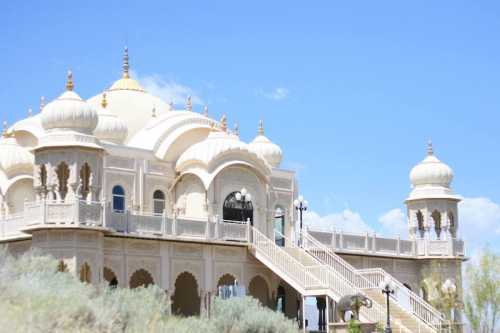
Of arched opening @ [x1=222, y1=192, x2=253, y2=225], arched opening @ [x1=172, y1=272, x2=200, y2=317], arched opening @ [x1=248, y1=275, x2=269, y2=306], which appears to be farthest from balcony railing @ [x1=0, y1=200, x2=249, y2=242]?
arched opening @ [x1=172, y1=272, x2=200, y2=317]

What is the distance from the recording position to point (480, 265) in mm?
34938

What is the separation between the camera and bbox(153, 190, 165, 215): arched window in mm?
37138

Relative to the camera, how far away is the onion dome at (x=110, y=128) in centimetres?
3759

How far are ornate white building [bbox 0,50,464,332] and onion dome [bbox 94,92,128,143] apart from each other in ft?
0.19

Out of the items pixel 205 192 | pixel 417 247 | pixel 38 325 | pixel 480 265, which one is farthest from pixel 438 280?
pixel 38 325

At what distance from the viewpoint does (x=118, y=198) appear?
119 feet

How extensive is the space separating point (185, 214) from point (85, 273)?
7090mm

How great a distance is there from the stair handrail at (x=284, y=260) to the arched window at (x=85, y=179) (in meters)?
7.18

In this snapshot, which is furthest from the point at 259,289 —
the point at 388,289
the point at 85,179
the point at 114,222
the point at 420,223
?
the point at 85,179

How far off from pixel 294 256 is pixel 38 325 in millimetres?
20154

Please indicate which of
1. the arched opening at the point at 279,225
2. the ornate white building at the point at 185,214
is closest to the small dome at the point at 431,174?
the ornate white building at the point at 185,214

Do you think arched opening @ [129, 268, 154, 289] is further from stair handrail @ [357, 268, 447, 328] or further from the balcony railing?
stair handrail @ [357, 268, 447, 328]

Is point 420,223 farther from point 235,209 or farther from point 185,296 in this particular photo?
point 185,296

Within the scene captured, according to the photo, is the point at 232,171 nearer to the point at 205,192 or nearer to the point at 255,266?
the point at 205,192
